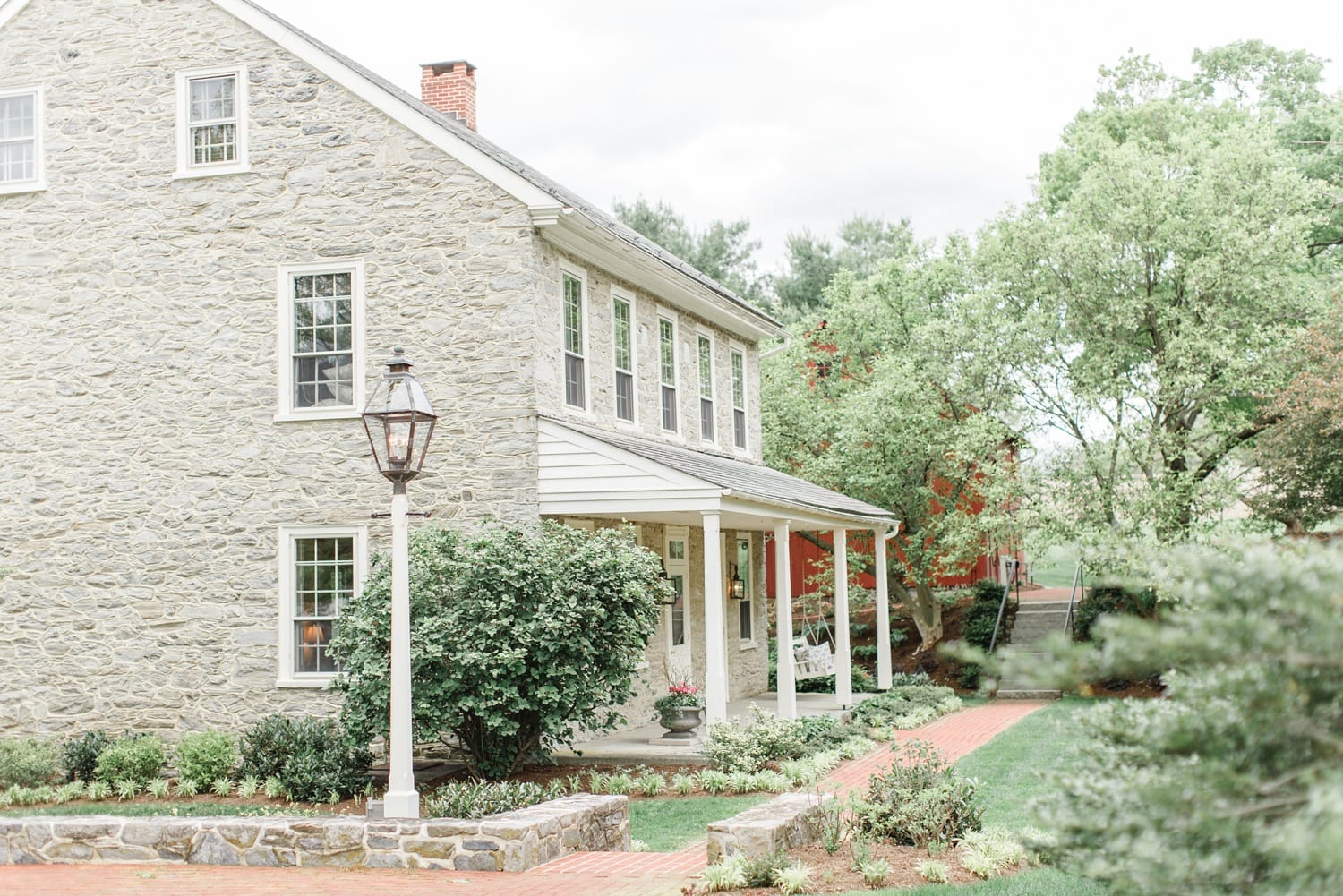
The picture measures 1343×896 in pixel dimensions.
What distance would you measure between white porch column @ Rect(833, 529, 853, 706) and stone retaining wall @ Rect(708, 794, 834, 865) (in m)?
8.70

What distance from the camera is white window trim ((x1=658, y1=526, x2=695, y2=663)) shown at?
17.6 m

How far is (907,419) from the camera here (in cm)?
2347

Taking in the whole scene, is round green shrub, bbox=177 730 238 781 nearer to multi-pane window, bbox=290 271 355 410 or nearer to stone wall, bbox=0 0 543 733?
stone wall, bbox=0 0 543 733

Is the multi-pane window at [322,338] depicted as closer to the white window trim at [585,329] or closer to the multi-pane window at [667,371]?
the white window trim at [585,329]

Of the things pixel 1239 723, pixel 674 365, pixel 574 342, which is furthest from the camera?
pixel 674 365

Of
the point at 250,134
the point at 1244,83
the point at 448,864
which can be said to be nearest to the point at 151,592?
the point at 250,134

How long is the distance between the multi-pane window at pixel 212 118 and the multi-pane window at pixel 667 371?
19.2ft

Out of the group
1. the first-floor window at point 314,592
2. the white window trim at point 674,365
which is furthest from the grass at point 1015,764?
the first-floor window at point 314,592

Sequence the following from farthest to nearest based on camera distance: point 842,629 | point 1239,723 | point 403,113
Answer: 1. point 842,629
2. point 403,113
3. point 1239,723

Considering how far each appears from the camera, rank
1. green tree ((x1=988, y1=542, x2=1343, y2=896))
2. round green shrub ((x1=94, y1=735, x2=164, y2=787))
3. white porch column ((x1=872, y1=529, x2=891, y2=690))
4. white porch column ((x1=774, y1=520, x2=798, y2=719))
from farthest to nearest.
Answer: white porch column ((x1=872, y1=529, x2=891, y2=690)), white porch column ((x1=774, y1=520, x2=798, y2=719)), round green shrub ((x1=94, y1=735, x2=164, y2=787)), green tree ((x1=988, y1=542, x2=1343, y2=896))

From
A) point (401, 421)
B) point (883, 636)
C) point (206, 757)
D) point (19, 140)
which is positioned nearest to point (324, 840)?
point (401, 421)

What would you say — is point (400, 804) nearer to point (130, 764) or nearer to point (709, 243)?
point (130, 764)

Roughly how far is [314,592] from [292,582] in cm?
27

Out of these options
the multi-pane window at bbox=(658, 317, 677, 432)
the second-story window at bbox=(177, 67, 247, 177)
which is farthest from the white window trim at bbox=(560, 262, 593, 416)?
the second-story window at bbox=(177, 67, 247, 177)
